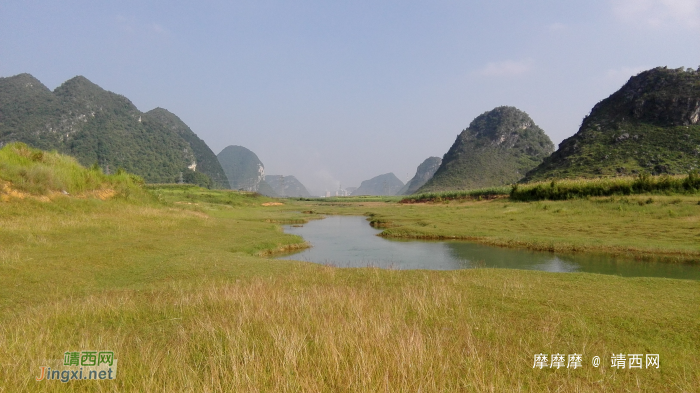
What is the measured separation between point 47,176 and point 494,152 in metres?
147

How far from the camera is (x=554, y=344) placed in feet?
20.2

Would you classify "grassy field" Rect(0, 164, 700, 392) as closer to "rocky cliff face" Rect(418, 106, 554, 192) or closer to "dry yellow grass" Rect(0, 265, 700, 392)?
"dry yellow grass" Rect(0, 265, 700, 392)

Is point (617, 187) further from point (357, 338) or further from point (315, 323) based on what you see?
point (357, 338)

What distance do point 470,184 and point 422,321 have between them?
419 feet

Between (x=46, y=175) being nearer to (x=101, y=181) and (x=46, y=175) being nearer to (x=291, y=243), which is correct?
(x=101, y=181)

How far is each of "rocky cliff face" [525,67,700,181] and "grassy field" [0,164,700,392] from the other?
64.1 metres

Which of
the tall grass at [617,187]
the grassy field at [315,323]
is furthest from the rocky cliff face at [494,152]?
the grassy field at [315,323]

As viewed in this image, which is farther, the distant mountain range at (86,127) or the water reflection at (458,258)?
the distant mountain range at (86,127)

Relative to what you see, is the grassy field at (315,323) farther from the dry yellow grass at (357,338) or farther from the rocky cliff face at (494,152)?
the rocky cliff face at (494,152)

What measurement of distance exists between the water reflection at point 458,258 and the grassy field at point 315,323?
5063 mm

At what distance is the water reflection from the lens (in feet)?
54.3

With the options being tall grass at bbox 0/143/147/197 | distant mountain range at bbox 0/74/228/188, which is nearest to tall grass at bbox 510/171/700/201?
tall grass at bbox 0/143/147/197

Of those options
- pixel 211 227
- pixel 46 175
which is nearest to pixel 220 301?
pixel 211 227

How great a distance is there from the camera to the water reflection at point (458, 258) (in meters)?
16.5
